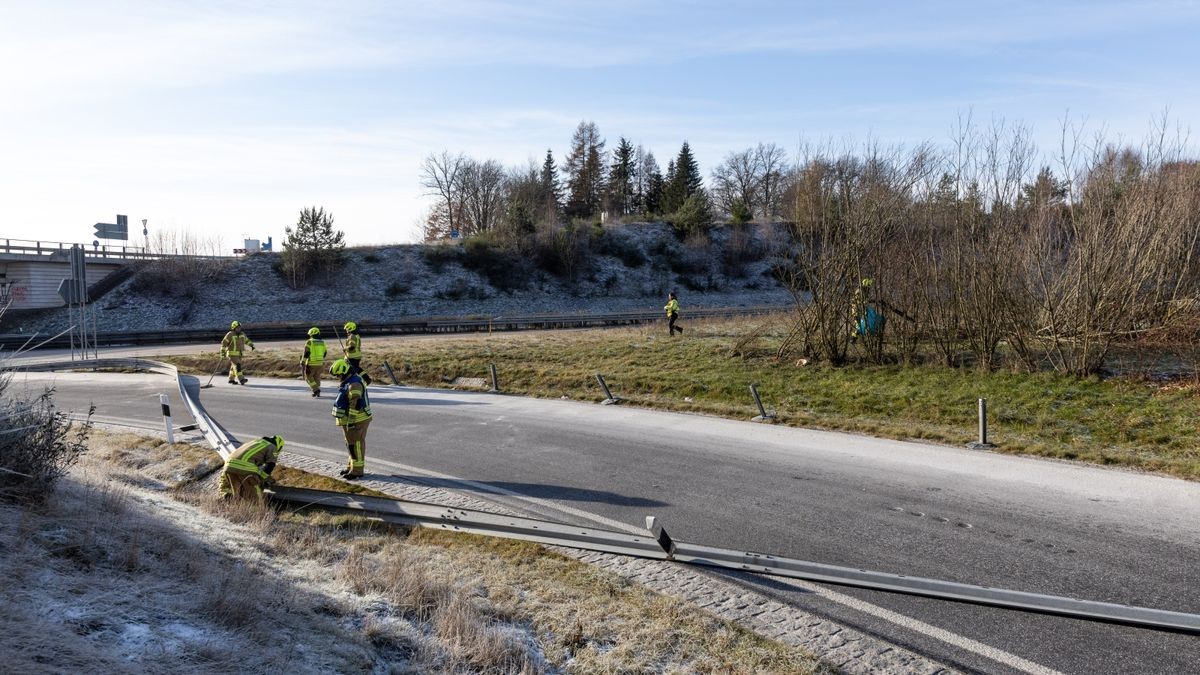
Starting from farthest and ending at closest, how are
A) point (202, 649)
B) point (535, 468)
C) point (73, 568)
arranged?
point (535, 468), point (73, 568), point (202, 649)

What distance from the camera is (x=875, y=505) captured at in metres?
8.52

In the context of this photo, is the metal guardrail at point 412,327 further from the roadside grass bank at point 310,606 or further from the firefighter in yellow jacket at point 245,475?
the roadside grass bank at point 310,606

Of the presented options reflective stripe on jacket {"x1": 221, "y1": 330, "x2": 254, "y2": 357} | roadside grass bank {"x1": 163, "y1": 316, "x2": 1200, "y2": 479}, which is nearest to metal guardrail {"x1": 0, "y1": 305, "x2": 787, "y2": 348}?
roadside grass bank {"x1": 163, "y1": 316, "x2": 1200, "y2": 479}

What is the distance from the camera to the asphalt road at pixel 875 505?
5457 millimetres

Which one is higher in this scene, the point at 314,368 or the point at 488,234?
the point at 488,234

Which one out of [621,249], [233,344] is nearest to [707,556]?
[233,344]

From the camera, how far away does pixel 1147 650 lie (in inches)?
199

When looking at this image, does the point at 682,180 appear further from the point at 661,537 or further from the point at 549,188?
Answer: the point at 661,537

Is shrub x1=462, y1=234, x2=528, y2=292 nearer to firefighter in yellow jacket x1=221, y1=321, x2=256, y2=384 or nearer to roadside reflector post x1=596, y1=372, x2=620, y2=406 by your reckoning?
firefighter in yellow jacket x1=221, y1=321, x2=256, y2=384

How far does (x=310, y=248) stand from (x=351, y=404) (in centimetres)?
4773

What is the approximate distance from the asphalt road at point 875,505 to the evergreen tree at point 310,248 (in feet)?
131

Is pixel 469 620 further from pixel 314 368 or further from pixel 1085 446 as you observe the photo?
pixel 314 368

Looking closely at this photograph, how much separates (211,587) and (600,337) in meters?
24.4

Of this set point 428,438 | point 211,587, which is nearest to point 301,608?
point 211,587
